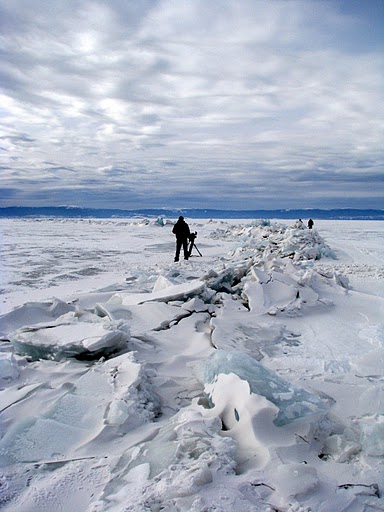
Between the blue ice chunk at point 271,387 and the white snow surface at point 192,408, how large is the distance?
1 cm

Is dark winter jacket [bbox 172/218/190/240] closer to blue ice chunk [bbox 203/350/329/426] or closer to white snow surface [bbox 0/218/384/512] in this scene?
white snow surface [bbox 0/218/384/512]

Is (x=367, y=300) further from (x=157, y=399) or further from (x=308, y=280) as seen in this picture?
(x=157, y=399)

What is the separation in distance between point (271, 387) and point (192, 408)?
0.56 meters

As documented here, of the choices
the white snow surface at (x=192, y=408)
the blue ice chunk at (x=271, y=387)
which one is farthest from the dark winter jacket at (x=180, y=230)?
the blue ice chunk at (x=271, y=387)

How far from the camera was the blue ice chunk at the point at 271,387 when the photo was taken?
94.6 inches

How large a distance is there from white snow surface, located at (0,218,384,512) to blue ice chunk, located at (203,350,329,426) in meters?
0.01

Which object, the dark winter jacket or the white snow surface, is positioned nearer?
the white snow surface

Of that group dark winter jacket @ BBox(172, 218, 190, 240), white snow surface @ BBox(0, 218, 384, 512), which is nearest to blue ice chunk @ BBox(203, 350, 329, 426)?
white snow surface @ BBox(0, 218, 384, 512)

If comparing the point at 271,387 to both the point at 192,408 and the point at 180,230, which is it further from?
the point at 180,230

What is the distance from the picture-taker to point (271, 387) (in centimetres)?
263

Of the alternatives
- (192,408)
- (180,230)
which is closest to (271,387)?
(192,408)

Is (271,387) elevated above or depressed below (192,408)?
above

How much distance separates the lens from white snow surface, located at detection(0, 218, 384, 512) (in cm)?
187

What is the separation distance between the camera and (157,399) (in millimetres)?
2857
